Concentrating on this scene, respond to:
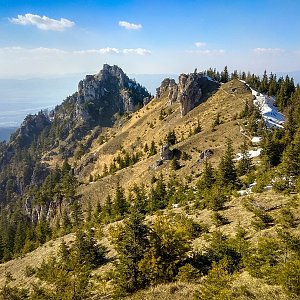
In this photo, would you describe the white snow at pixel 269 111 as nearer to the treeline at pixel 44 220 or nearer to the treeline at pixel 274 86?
the treeline at pixel 274 86

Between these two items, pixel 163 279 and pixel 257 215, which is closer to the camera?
pixel 163 279

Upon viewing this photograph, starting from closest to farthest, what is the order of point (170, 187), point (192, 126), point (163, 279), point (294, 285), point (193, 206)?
point (294, 285) → point (163, 279) → point (193, 206) → point (170, 187) → point (192, 126)

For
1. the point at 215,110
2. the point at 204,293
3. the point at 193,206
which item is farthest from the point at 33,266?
the point at 215,110

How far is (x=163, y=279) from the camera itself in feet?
94.6

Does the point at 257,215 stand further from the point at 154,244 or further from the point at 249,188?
the point at 249,188

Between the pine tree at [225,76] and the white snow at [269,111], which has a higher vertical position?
the pine tree at [225,76]

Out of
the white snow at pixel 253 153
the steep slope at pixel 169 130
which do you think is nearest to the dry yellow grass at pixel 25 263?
the steep slope at pixel 169 130

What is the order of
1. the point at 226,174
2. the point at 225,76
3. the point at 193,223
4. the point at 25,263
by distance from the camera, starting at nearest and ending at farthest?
1. the point at 193,223
2. the point at 226,174
3. the point at 25,263
4. the point at 225,76

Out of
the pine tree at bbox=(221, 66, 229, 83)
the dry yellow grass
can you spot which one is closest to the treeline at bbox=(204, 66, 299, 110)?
the pine tree at bbox=(221, 66, 229, 83)

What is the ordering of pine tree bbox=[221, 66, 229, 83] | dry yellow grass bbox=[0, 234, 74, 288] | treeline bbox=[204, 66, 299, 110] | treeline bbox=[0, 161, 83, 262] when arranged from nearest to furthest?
dry yellow grass bbox=[0, 234, 74, 288]
treeline bbox=[0, 161, 83, 262]
treeline bbox=[204, 66, 299, 110]
pine tree bbox=[221, 66, 229, 83]

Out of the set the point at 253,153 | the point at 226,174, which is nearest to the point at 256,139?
the point at 253,153

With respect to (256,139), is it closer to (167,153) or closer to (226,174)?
(167,153)

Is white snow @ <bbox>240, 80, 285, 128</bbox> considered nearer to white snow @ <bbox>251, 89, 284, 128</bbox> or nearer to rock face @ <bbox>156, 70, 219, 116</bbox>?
white snow @ <bbox>251, 89, 284, 128</bbox>

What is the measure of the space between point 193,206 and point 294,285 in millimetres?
31279
